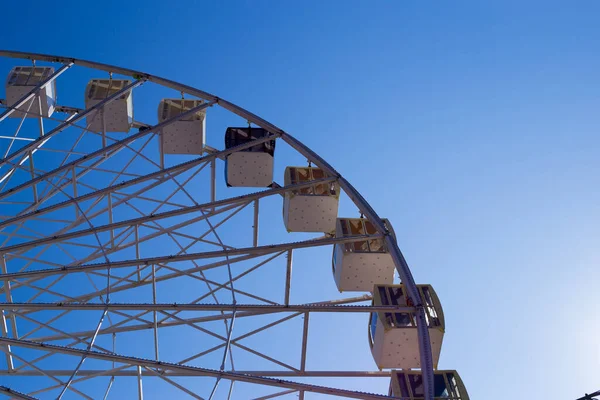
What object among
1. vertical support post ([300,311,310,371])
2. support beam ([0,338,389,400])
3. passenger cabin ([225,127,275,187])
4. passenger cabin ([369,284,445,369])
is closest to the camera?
support beam ([0,338,389,400])

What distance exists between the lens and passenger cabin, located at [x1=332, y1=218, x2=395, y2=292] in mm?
14398

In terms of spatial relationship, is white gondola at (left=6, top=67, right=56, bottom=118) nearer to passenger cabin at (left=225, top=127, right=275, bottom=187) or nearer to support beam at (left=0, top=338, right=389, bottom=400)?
passenger cabin at (left=225, top=127, right=275, bottom=187)

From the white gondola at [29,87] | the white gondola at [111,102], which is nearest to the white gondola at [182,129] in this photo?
the white gondola at [111,102]

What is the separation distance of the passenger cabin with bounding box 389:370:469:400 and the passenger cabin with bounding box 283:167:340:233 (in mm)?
5364

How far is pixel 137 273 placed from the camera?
16172 mm

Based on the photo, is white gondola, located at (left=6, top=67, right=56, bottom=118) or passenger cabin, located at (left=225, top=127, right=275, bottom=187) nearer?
passenger cabin, located at (left=225, top=127, right=275, bottom=187)

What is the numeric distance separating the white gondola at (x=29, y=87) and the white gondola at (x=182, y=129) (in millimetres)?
3667

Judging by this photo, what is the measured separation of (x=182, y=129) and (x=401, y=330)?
32.4 feet

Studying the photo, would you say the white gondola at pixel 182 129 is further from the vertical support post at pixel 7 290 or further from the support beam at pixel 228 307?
the support beam at pixel 228 307

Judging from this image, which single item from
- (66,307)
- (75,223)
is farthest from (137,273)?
(66,307)

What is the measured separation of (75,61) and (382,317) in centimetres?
1224

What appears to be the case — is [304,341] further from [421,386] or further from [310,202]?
[310,202]

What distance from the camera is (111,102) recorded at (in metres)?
19.0

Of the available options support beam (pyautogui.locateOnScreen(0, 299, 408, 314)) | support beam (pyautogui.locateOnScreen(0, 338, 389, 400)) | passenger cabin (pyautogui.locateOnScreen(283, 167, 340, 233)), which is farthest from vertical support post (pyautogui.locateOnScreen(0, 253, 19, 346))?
passenger cabin (pyautogui.locateOnScreen(283, 167, 340, 233))
